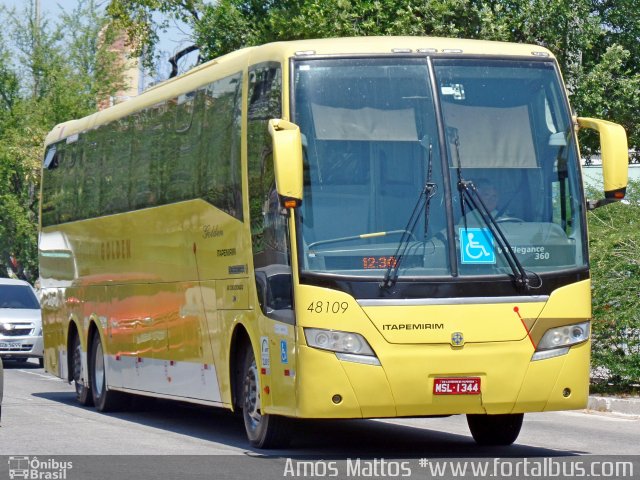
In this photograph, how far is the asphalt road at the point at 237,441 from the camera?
11484 millimetres

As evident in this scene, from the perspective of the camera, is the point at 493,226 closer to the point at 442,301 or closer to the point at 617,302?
the point at 442,301

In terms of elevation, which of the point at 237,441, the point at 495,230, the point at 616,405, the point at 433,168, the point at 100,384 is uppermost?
the point at 433,168

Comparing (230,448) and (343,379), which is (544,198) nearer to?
(343,379)

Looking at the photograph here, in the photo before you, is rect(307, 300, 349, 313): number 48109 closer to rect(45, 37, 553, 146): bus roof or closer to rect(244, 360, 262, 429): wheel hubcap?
rect(244, 360, 262, 429): wheel hubcap

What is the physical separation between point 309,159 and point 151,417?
723 cm

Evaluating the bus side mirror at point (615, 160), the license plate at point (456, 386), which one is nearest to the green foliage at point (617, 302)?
the bus side mirror at point (615, 160)

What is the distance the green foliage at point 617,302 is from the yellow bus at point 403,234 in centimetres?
473

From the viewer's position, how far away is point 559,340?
11977 mm

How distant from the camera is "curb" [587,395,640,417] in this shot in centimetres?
1727

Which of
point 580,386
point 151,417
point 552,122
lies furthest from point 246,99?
point 151,417

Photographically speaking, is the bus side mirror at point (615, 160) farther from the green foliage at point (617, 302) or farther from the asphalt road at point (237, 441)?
the green foliage at point (617, 302)

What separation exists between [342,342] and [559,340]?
6.00ft

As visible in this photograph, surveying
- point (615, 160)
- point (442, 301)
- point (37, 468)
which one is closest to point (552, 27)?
point (615, 160)

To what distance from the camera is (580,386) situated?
12094mm
